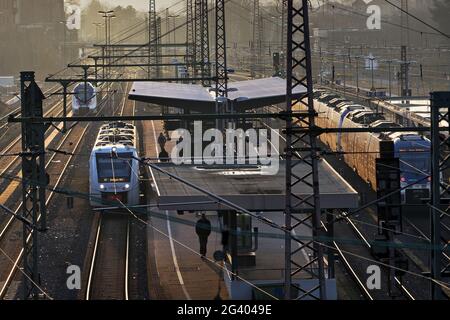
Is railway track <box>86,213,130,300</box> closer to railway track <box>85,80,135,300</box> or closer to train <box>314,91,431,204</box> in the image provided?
railway track <box>85,80,135,300</box>

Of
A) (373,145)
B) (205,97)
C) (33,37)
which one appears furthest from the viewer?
(33,37)

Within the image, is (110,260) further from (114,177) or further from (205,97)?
(205,97)

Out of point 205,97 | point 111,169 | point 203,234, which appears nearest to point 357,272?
point 203,234

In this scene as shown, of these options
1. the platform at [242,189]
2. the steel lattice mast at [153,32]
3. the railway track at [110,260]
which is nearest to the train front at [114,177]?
the railway track at [110,260]

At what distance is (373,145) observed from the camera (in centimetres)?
2378

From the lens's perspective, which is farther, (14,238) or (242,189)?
(14,238)

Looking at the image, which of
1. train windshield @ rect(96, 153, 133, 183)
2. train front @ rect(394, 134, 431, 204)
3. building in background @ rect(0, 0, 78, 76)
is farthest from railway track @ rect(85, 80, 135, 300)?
building in background @ rect(0, 0, 78, 76)

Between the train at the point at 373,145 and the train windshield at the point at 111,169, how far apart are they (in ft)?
18.1

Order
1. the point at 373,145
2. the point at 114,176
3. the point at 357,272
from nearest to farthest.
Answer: the point at 357,272, the point at 114,176, the point at 373,145

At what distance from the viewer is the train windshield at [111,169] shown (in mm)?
21281

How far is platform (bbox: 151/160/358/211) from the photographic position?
14.2 m

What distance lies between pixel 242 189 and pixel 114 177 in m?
6.87

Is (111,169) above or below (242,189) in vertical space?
below

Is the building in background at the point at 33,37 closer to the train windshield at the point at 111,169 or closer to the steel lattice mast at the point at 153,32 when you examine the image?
the steel lattice mast at the point at 153,32
